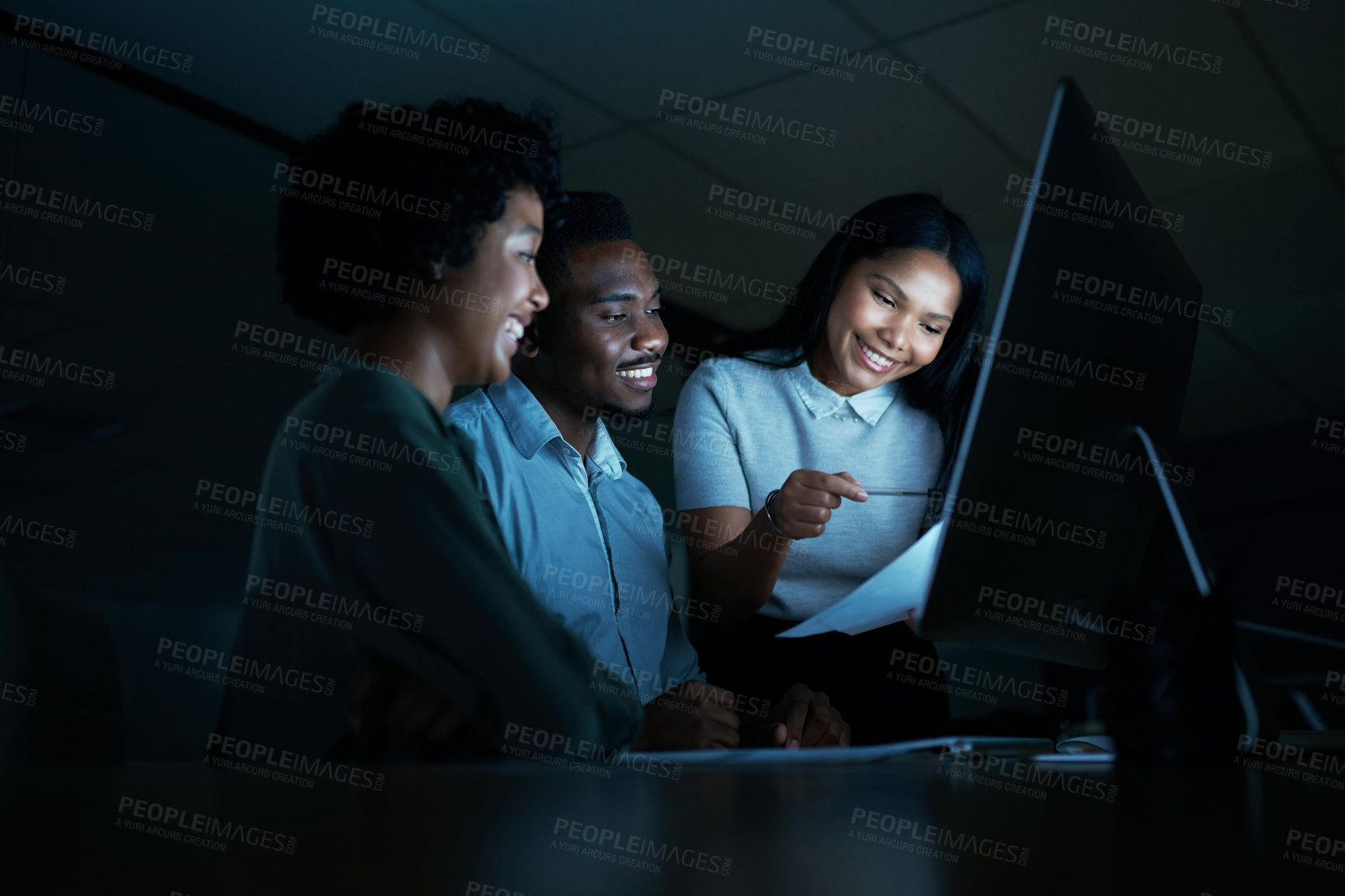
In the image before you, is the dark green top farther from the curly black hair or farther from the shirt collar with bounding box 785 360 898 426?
the shirt collar with bounding box 785 360 898 426

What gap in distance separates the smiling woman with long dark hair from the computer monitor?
331mm

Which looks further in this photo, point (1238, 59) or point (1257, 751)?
point (1238, 59)

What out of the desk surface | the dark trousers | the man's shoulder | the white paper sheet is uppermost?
the man's shoulder

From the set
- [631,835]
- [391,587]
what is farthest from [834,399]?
[631,835]

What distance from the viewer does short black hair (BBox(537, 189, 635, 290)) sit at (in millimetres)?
1268

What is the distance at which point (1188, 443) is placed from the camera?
15.6 feet

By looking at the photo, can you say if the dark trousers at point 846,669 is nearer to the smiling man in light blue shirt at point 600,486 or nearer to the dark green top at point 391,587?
the smiling man in light blue shirt at point 600,486

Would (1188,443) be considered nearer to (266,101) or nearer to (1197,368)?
(1197,368)

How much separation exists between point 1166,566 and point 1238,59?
1.81 meters

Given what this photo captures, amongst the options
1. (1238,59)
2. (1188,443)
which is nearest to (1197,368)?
(1188,443)

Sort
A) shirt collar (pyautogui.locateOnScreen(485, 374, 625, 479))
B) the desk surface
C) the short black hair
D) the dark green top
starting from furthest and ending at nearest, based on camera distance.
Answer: the short black hair
shirt collar (pyautogui.locateOnScreen(485, 374, 625, 479))
the dark green top
the desk surface

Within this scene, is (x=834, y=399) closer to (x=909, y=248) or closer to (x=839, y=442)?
(x=839, y=442)

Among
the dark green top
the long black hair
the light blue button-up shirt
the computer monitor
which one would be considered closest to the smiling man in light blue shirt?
the light blue button-up shirt

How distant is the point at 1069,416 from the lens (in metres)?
0.76
